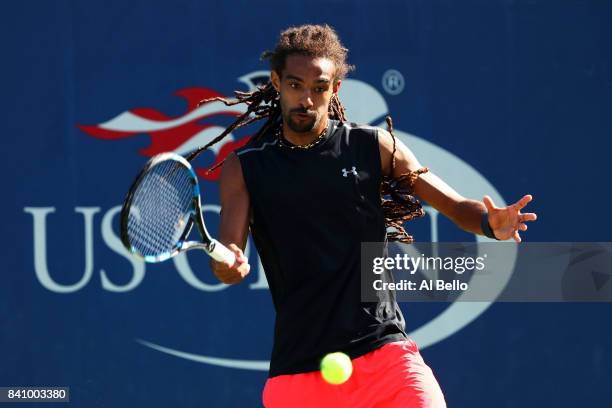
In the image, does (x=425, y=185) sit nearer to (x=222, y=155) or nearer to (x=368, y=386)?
(x=368, y=386)

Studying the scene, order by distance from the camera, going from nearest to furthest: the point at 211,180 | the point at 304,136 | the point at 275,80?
the point at 304,136
the point at 275,80
the point at 211,180

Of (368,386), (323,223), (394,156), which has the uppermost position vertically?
(394,156)

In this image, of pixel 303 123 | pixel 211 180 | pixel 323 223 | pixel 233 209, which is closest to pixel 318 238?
pixel 323 223

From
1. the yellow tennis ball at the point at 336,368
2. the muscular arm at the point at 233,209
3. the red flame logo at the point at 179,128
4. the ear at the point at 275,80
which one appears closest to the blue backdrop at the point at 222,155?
the red flame logo at the point at 179,128

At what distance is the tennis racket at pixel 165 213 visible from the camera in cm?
340

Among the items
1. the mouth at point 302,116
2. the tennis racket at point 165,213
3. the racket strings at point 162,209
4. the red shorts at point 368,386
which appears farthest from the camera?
the mouth at point 302,116

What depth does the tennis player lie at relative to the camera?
3738mm

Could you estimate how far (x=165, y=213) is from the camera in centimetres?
374

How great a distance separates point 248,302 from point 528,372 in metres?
1.64

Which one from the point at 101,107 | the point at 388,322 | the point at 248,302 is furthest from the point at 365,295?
the point at 101,107

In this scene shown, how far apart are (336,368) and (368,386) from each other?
0.19 metres

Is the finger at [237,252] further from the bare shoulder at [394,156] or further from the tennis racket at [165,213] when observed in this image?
the bare shoulder at [394,156]

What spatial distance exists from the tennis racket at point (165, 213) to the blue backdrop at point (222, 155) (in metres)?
2.31

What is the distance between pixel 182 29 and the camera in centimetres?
616
